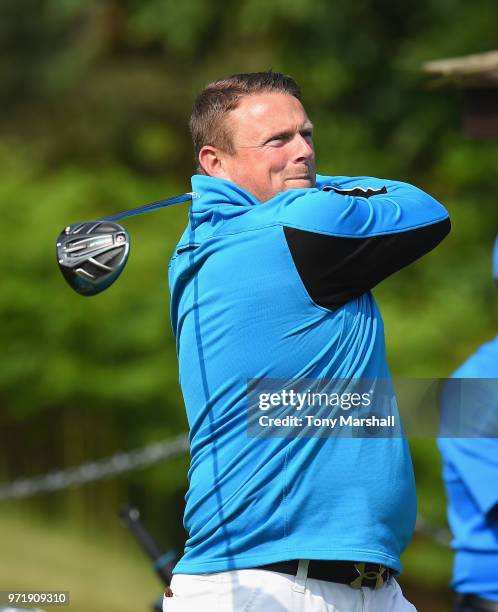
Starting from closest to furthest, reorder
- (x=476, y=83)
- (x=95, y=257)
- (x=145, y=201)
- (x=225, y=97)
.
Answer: (x=95, y=257), (x=225, y=97), (x=476, y=83), (x=145, y=201)

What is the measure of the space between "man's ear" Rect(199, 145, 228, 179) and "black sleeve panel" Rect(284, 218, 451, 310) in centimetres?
38

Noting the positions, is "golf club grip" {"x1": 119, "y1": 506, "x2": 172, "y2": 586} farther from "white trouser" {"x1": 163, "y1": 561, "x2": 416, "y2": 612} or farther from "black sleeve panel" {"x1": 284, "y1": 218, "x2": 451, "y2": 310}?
"black sleeve panel" {"x1": 284, "y1": 218, "x2": 451, "y2": 310}

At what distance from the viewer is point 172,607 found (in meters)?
2.59

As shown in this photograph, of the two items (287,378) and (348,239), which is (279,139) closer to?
(348,239)

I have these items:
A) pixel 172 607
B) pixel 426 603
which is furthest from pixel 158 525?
pixel 172 607

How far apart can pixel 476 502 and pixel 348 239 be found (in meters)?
1.43

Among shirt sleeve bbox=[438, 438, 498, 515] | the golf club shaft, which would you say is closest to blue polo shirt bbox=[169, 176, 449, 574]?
the golf club shaft

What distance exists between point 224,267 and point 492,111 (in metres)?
3.08

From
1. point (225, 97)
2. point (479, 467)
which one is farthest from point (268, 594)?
point (479, 467)

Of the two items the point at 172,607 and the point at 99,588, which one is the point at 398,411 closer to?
the point at 172,607

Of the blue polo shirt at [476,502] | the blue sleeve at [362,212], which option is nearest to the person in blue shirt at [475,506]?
the blue polo shirt at [476,502]

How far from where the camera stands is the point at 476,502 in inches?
143

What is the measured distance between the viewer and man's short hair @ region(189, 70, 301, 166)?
2801 mm

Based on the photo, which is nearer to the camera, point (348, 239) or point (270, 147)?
point (348, 239)
